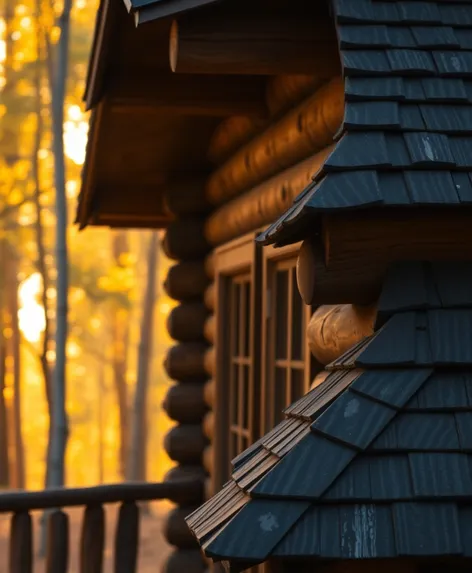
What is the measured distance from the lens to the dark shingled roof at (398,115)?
363 cm

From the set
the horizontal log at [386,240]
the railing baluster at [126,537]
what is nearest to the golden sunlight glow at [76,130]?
the railing baluster at [126,537]

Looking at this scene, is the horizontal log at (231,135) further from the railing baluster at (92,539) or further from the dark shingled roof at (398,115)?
the railing baluster at (92,539)

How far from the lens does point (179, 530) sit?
28.2ft

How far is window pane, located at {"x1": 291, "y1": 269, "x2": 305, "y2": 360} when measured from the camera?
5805mm

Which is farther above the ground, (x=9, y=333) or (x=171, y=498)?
(x=9, y=333)

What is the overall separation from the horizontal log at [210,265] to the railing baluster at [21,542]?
245 centimetres

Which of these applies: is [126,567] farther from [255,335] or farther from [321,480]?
[321,480]

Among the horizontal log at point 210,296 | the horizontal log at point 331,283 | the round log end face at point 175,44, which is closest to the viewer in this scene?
the horizontal log at point 331,283

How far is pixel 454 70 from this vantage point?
13.1 feet

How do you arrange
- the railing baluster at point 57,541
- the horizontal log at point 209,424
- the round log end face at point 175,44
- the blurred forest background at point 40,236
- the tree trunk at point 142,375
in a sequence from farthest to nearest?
the blurred forest background at point 40,236 < the tree trunk at point 142,375 < the horizontal log at point 209,424 < the railing baluster at point 57,541 < the round log end face at point 175,44

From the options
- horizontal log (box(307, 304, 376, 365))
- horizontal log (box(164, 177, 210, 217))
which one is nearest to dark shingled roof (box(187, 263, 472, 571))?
horizontal log (box(307, 304, 376, 365))

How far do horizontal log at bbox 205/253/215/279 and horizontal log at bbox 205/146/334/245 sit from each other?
0.12 m

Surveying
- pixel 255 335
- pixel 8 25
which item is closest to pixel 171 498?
pixel 255 335

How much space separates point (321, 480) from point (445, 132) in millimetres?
1255
